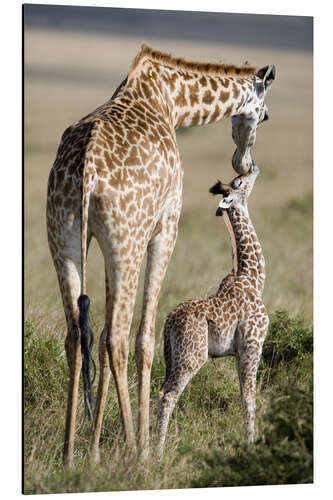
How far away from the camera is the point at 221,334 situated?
218 inches

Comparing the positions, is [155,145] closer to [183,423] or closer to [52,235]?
[52,235]

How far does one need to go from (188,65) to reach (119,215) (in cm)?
152

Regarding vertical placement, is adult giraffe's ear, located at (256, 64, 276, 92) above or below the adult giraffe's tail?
above

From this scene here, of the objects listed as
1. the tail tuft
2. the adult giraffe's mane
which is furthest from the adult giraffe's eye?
the tail tuft

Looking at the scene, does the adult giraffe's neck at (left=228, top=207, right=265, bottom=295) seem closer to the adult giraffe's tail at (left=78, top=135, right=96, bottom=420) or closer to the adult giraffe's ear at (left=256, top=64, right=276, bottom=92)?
the adult giraffe's ear at (left=256, top=64, right=276, bottom=92)

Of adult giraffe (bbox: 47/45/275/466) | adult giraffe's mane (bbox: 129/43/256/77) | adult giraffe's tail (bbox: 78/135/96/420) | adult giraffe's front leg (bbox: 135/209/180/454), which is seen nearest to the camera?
adult giraffe's tail (bbox: 78/135/96/420)

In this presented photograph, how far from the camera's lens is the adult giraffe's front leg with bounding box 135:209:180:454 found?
212 inches

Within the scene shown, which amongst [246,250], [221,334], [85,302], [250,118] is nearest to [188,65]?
[250,118]

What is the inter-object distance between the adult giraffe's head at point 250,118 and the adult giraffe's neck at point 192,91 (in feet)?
0.25

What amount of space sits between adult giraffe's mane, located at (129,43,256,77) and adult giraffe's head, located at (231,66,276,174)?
0.12 metres

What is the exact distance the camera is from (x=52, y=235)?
5.07 meters

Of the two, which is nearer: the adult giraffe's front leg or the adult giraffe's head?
the adult giraffe's front leg

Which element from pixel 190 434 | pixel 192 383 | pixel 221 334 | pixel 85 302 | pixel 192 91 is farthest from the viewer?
pixel 192 383

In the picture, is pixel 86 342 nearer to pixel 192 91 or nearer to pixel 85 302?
pixel 85 302
